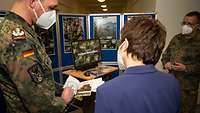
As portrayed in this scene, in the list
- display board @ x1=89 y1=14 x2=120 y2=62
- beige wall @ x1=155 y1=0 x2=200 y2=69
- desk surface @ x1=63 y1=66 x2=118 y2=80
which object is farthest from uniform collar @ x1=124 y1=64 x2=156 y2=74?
beige wall @ x1=155 y1=0 x2=200 y2=69

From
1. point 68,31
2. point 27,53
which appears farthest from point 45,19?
point 68,31

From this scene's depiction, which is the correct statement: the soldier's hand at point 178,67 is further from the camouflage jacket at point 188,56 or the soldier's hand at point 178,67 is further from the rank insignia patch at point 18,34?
the rank insignia patch at point 18,34

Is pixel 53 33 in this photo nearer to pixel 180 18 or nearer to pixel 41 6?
pixel 41 6

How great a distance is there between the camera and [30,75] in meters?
1.24

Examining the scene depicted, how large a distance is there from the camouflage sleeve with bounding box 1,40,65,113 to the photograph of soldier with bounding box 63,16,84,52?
1.87m

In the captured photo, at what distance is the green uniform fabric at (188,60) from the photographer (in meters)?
2.70

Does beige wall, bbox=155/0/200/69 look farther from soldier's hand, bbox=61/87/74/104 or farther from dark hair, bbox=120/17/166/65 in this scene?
dark hair, bbox=120/17/166/65

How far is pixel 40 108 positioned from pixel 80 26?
217 centimetres

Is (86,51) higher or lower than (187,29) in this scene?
lower

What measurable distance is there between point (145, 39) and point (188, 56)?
2.01 m

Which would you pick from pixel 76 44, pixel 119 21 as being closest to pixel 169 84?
pixel 76 44

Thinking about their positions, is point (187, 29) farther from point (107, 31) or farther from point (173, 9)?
point (107, 31)

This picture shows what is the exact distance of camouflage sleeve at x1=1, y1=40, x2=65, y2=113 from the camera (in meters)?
1.21

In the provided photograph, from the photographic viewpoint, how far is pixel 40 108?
1318 millimetres
